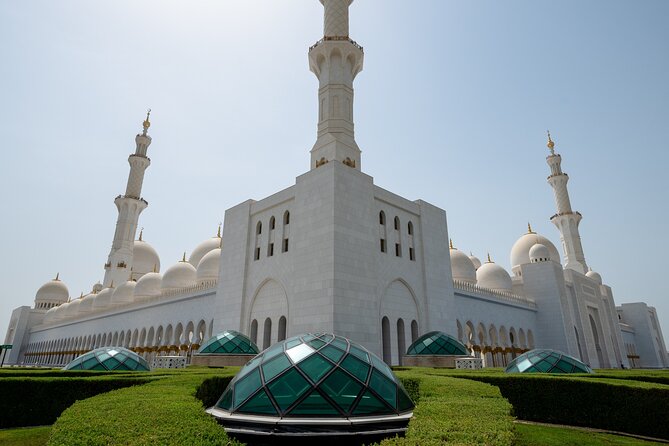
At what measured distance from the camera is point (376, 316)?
1714 cm

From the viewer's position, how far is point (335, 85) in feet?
73.6

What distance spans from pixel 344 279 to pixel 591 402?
9.29 m

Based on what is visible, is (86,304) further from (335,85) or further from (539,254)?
(539,254)

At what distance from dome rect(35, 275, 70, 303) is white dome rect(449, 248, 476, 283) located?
55.8 meters

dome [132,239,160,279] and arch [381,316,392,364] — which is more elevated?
dome [132,239,160,279]

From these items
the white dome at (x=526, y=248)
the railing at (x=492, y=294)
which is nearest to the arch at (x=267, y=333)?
the railing at (x=492, y=294)

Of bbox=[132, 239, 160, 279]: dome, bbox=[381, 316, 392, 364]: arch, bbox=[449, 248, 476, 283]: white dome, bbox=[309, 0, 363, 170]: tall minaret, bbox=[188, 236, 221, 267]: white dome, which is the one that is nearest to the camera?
bbox=[381, 316, 392, 364]: arch

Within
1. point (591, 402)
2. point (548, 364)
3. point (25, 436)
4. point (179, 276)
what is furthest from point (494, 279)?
point (25, 436)

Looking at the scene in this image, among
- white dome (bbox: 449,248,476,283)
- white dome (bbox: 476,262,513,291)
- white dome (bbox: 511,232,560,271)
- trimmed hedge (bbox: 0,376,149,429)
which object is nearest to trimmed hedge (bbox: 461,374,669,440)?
trimmed hedge (bbox: 0,376,149,429)

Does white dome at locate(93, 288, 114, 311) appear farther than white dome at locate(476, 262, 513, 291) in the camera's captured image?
Yes

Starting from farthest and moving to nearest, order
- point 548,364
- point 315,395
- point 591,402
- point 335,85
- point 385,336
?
1. point 335,85
2. point 385,336
3. point 548,364
4. point 591,402
5. point 315,395

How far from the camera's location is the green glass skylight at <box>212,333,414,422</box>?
5.27 m

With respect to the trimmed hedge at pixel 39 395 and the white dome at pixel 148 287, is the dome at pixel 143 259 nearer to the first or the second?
the white dome at pixel 148 287

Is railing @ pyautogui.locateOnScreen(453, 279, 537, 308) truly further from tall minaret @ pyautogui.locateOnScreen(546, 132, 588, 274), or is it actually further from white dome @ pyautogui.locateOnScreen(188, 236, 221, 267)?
white dome @ pyautogui.locateOnScreen(188, 236, 221, 267)
